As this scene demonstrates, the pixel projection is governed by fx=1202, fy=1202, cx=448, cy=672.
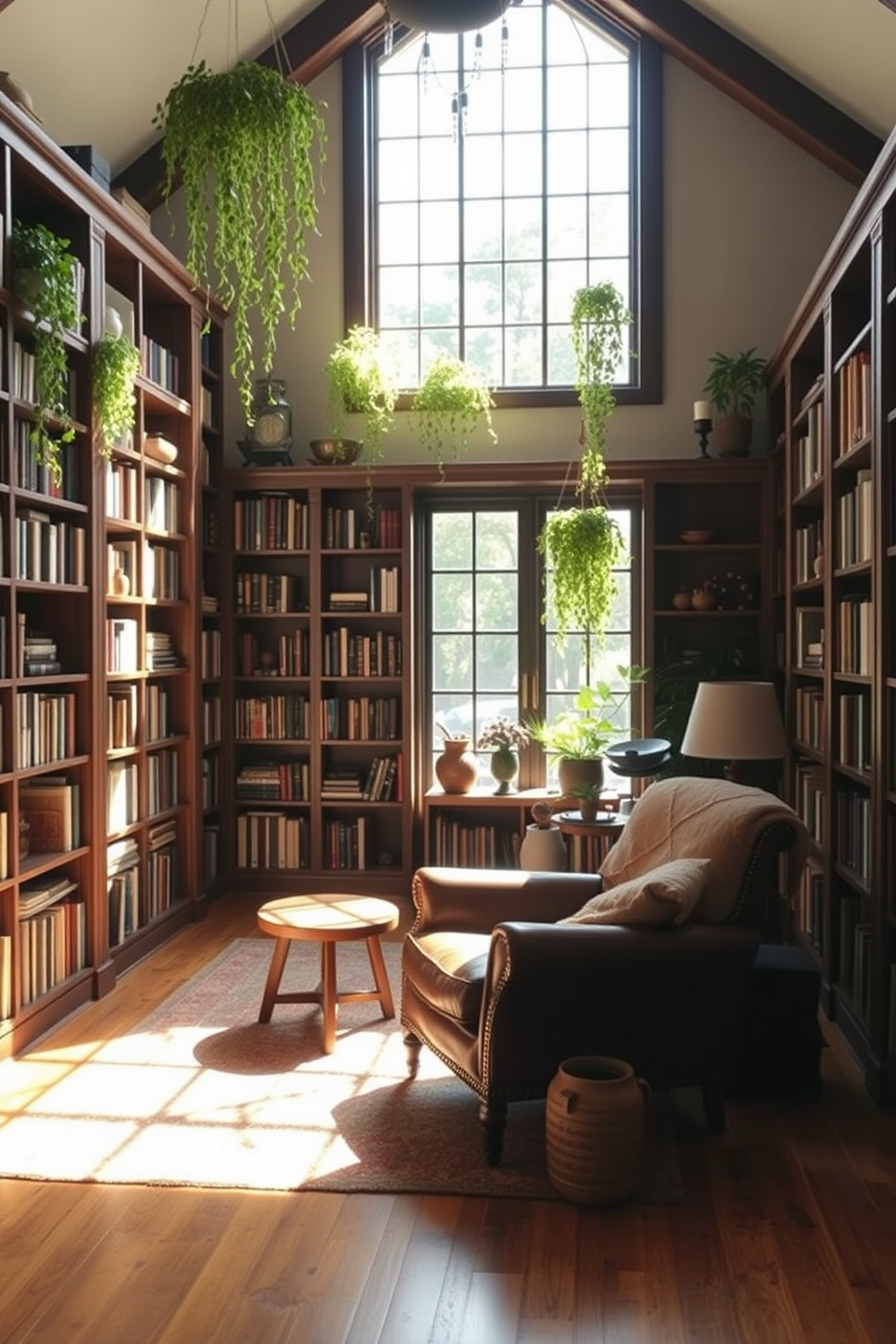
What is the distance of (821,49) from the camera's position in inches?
225

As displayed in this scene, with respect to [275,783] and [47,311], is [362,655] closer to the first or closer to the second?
[275,783]

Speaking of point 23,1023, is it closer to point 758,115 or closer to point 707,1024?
point 707,1024

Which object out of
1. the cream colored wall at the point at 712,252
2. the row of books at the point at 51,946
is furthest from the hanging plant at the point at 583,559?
the row of books at the point at 51,946

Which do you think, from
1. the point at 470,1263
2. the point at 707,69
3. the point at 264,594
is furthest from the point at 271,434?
the point at 470,1263

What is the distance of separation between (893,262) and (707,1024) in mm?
2406

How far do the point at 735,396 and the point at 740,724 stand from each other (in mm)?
2643

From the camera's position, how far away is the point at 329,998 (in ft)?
13.8

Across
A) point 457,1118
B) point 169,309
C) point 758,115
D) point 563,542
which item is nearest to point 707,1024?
point 457,1118

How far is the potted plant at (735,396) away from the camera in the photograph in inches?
249


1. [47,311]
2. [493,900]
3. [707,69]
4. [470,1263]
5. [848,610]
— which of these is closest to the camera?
[470,1263]

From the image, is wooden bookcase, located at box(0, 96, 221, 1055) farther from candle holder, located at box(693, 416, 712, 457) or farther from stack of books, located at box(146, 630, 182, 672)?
candle holder, located at box(693, 416, 712, 457)

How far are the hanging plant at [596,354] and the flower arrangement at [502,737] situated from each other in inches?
53.1

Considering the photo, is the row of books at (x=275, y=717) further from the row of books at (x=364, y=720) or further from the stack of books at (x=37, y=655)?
the stack of books at (x=37, y=655)

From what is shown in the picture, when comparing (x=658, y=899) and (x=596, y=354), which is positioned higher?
(x=596, y=354)
